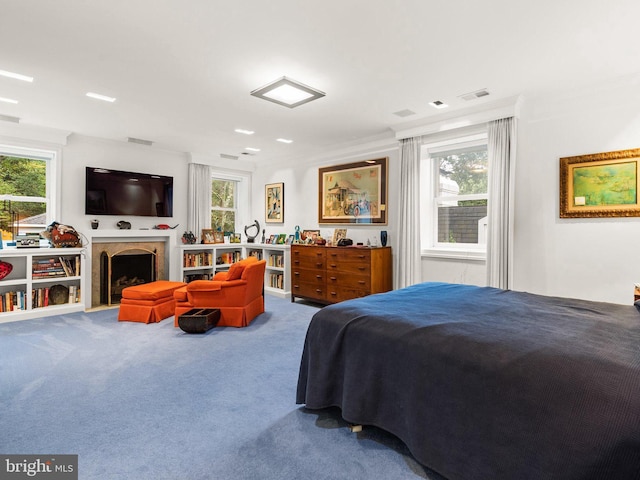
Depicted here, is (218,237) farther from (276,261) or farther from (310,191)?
(310,191)

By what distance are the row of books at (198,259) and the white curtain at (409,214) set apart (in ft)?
11.9

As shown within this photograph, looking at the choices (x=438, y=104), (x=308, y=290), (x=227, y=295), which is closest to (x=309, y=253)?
(x=308, y=290)

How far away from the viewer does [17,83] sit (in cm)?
338

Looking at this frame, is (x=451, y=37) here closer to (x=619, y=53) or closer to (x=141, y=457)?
(x=619, y=53)

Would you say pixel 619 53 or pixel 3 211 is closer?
pixel 619 53

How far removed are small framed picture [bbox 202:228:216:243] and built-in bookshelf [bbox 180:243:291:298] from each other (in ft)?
0.51

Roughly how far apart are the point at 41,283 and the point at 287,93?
4.39 metres

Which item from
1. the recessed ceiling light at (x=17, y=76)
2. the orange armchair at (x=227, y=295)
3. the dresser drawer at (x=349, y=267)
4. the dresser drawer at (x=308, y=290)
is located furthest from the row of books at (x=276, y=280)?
the recessed ceiling light at (x=17, y=76)

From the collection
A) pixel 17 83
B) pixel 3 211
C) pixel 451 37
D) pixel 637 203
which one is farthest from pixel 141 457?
pixel 3 211

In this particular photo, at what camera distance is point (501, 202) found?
3.79 metres

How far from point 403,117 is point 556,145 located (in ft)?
5.55

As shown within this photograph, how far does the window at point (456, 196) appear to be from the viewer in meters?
4.32

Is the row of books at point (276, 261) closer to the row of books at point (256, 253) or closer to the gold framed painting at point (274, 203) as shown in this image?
the row of books at point (256, 253)

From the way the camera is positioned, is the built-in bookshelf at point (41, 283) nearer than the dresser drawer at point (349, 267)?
Yes
